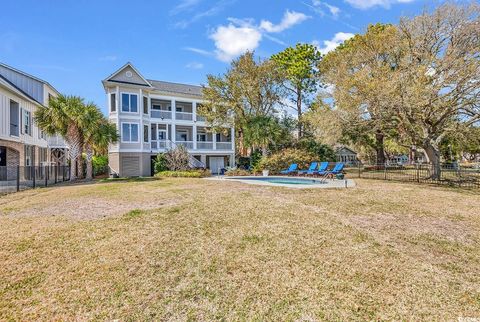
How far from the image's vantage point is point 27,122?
76.5ft

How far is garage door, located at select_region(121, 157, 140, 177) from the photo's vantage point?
26781 millimetres

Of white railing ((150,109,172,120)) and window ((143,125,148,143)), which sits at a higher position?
white railing ((150,109,172,120))

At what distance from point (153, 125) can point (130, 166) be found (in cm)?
550

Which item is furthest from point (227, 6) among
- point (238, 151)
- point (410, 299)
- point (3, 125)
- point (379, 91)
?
point (238, 151)

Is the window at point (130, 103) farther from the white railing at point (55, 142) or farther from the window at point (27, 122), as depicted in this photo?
the white railing at point (55, 142)

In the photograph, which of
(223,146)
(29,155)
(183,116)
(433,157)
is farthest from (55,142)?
(433,157)

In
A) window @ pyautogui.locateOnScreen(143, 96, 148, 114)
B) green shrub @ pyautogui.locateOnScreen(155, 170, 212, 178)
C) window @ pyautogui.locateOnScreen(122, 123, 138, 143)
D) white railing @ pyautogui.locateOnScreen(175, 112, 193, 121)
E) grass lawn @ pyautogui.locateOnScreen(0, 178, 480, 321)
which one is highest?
window @ pyautogui.locateOnScreen(143, 96, 148, 114)

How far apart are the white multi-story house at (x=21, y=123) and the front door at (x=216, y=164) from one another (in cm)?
1558

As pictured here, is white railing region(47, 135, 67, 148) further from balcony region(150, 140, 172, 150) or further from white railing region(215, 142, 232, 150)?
white railing region(215, 142, 232, 150)

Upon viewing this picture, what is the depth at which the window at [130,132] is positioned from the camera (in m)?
26.6

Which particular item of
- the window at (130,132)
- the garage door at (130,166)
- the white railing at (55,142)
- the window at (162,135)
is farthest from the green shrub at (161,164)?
the white railing at (55,142)

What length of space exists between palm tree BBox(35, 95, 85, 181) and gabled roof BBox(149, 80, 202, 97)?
1058 centimetres

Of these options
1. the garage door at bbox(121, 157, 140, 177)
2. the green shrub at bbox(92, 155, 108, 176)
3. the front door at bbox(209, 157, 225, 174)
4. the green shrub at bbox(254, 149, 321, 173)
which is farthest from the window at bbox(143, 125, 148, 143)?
the green shrub at bbox(254, 149, 321, 173)

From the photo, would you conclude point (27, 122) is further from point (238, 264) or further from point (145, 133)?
point (238, 264)
